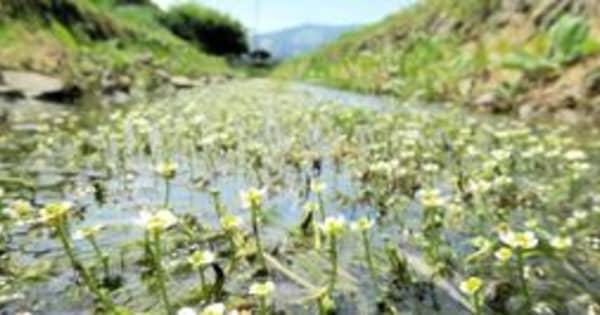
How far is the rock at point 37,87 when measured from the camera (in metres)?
22.2

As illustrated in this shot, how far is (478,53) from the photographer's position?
30156mm

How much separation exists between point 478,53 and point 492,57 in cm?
131

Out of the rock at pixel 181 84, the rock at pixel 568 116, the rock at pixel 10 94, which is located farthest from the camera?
the rock at pixel 181 84

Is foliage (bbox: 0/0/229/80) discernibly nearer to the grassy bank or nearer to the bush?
the grassy bank

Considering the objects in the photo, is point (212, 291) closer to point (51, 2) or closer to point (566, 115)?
point (566, 115)

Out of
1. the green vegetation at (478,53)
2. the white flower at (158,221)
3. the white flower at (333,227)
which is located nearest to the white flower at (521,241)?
the white flower at (333,227)

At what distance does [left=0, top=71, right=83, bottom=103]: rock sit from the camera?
2225 centimetres

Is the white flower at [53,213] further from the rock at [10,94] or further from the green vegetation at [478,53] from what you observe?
the rock at [10,94]

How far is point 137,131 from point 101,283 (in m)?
7.32

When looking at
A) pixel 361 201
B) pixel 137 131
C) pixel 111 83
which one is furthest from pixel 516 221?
pixel 111 83

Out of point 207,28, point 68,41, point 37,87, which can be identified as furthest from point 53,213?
point 207,28

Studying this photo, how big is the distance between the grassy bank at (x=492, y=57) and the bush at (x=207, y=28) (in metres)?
50.3

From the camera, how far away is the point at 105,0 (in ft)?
260

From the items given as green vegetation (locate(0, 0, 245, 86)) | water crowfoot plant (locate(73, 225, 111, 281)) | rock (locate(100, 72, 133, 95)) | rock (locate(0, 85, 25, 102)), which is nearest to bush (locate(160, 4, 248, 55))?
green vegetation (locate(0, 0, 245, 86))
